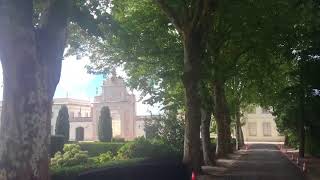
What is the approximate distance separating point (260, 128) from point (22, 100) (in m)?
103

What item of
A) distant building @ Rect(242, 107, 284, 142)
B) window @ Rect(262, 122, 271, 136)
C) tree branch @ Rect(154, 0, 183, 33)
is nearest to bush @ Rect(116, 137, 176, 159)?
tree branch @ Rect(154, 0, 183, 33)

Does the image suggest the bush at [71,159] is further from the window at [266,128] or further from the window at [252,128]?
the window at [252,128]

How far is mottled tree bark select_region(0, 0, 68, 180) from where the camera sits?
1007cm

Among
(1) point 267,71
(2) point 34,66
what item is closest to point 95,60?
(1) point 267,71

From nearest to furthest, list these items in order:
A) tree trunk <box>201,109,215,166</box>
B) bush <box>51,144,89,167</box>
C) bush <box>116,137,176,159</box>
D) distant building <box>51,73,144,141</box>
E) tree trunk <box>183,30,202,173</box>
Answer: bush <box>51,144,89,167</box> < tree trunk <box>183,30,202,173</box> < bush <box>116,137,176,159</box> < tree trunk <box>201,109,215,166</box> < distant building <box>51,73,144,141</box>

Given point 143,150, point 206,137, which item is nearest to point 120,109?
point 206,137

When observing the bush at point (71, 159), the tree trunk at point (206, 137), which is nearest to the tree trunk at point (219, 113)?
the tree trunk at point (206, 137)

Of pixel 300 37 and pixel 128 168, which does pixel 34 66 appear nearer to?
pixel 128 168

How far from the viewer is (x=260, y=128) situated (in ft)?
360

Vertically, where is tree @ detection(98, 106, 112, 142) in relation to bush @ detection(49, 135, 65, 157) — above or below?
above

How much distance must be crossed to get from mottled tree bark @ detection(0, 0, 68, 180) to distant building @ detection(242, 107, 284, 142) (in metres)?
99.9

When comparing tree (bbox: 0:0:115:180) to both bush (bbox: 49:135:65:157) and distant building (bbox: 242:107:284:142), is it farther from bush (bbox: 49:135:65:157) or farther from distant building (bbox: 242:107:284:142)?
distant building (bbox: 242:107:284:142)

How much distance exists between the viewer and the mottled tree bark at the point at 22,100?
10070 mm

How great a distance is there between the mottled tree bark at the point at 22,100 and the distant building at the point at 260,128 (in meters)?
99.9
